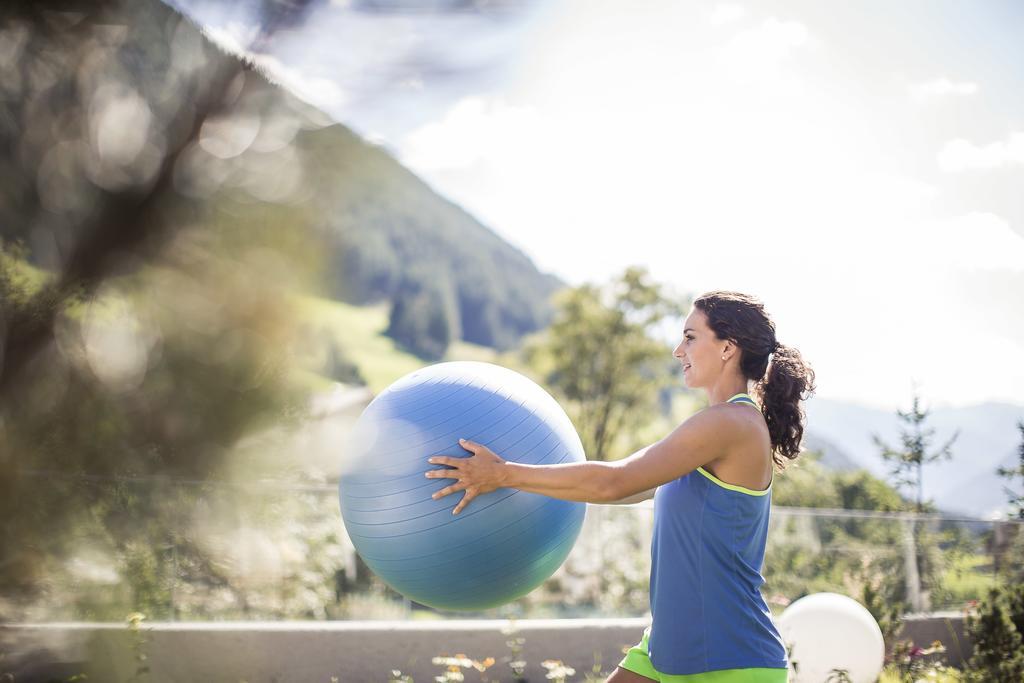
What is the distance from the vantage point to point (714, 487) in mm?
2801

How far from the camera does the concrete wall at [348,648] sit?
500 cm

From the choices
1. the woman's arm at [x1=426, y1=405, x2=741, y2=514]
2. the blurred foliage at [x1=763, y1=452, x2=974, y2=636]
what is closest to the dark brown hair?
the woman's arm at [x1=426, y1=405, x2=741, y2=514]

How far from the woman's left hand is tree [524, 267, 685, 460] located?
24.2 m

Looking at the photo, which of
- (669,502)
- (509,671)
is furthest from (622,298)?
(669,502)

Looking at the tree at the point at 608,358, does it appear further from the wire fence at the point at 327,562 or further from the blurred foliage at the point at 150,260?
the blurred foliage at the point at 150,260

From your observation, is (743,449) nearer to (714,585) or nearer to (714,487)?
(714,487)

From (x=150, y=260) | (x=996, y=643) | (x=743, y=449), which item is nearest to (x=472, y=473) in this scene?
(x=743, y=449)

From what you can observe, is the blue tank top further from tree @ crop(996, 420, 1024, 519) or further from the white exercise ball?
tree @ crop(996, 420, 1024, 519)

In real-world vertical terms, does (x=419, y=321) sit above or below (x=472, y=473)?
above

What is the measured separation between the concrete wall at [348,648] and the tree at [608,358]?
21.3 m

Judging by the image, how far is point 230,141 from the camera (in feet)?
7.72

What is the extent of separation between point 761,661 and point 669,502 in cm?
60

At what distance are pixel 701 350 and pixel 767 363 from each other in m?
0.25

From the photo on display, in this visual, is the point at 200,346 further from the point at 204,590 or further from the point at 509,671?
the point at 509,671
